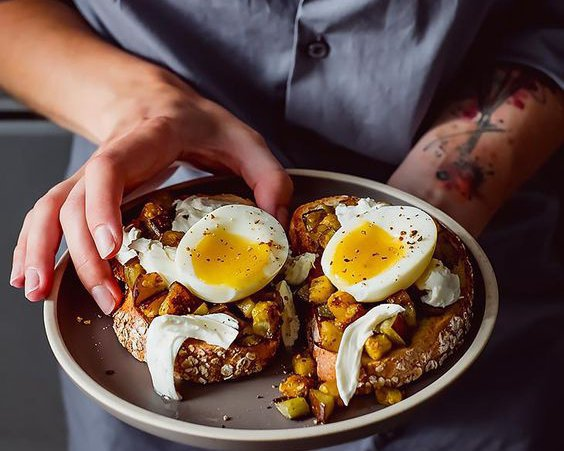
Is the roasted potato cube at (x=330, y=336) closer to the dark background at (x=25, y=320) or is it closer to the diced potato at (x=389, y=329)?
the diced potato at (x=389, y=329)

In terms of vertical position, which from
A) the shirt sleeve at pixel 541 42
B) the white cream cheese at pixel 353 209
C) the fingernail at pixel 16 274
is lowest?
the fingernail at pixel 16 274

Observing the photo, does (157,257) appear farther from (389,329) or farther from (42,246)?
(389,329)

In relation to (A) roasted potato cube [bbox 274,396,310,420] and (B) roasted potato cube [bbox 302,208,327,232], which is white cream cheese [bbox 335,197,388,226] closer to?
(B) roasted potato cube [bbox 302,208,327,232]

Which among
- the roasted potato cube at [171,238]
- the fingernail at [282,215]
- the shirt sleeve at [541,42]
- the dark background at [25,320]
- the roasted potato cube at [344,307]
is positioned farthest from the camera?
the dark background at [25,320]

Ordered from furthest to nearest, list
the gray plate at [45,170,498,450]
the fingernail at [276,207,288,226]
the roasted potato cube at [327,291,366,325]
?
1. the fingernail at [276,207,288,226]
2. the roasted potato cube at [327,291,366,325]
3. the gray plate at [45,170,498,450]

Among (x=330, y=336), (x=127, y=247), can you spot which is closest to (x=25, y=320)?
(x=127, y=247)

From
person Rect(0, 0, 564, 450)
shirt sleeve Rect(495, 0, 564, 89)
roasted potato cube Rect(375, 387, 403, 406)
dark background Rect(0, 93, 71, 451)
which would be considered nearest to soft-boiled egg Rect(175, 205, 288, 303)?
person Rect(0, 0, 564, 450)

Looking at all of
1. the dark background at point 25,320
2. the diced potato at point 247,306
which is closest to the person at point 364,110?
the diced potato at point 247,306

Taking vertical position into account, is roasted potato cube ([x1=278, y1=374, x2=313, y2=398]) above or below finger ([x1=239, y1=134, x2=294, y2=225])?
below
